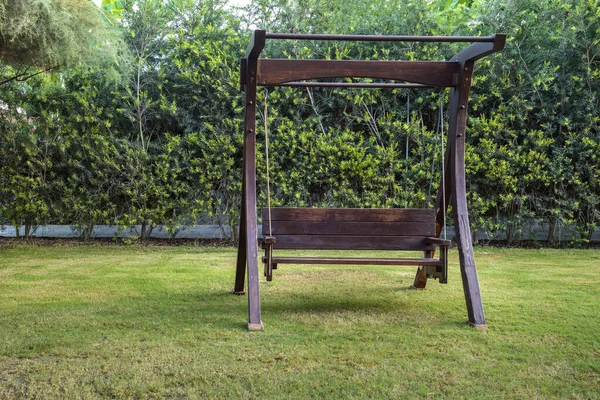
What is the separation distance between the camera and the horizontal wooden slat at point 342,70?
4082 mm

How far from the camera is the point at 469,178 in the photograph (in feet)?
26.6

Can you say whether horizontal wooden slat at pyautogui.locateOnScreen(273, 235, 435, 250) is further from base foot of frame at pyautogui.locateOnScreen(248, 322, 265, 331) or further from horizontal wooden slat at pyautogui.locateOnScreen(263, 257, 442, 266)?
base foot of frame at pyautogui.locateOnScreen(248, 322, 265, 331)

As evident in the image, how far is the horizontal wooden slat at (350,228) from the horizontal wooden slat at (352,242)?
Result: 33 millimetres

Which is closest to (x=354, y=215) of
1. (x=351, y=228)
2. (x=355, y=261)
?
(x=351, y=228)

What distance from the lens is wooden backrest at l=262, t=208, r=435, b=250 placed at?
448 centimetres

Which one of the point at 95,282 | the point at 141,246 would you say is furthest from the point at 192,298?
the point at 141,246

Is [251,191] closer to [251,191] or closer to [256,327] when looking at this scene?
[251,191]

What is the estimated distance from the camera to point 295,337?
353 centimetres

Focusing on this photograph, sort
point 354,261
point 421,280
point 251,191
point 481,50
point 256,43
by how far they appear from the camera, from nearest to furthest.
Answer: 1. point 256,43
2. point 481,50
3. point 354,261
4. point 251,191
5. point 421,280

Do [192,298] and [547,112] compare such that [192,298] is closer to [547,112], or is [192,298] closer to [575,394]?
[575,394]

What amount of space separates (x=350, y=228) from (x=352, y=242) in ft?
0.36

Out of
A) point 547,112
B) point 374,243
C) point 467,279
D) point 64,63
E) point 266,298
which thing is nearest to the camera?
point 467,279

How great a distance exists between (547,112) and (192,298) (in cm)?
572

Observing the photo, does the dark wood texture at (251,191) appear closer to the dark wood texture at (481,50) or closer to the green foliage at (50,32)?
the dark wood texture at (481,50)
